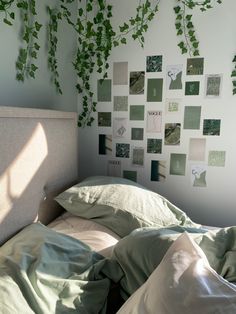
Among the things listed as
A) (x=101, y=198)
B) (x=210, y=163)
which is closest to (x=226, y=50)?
(x=210, y=163)

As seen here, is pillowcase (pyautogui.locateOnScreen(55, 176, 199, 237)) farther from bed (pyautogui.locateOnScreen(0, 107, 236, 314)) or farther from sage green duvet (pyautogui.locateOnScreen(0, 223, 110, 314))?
sage green duvet (pyautogui.locateOnScreen(0, 223, 110, 314))

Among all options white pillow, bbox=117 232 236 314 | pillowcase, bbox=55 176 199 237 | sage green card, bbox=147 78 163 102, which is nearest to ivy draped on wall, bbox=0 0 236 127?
sage green card, bbox=147 78 163 102

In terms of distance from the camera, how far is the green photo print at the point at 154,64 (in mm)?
1696

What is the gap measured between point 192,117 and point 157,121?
0.69 ft

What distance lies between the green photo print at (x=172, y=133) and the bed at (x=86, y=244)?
449 millimetres

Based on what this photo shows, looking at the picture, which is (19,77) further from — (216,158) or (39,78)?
(216,158)

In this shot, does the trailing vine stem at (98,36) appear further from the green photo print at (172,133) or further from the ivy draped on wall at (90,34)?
the green photo print at (172,133)

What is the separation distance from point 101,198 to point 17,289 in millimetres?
623

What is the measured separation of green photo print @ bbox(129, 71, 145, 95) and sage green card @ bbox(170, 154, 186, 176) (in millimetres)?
454

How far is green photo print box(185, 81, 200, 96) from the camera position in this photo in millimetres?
1653

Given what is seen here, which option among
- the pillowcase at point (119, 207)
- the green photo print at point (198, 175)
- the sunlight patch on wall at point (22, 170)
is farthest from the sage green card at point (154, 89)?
the sunlight patch on wall at point (22, 170)

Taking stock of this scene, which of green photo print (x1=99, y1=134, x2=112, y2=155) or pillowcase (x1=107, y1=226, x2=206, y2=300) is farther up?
green photo print (x1=99, y1=134, x2=112, y2=155)

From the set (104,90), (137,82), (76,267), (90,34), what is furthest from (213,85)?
(76,267)

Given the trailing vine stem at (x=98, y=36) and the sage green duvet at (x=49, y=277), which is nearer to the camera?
the sage green duvet at (x=49, y=277)
